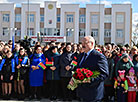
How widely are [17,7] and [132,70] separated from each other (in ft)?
168

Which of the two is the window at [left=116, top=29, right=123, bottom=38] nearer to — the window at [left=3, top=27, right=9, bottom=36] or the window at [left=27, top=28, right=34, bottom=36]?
the window at [left=27, top=28, right=34, bottom=36]

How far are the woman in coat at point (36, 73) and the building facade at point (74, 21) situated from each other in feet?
149

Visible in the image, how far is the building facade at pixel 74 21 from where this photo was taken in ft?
178

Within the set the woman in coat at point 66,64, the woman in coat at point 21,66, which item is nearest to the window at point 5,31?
the woman in coat at point 21,66

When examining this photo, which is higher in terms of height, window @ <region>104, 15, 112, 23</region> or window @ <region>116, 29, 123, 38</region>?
window @ <region>104, 15, 112, 23</region>

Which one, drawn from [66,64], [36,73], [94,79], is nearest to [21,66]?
[36,73]

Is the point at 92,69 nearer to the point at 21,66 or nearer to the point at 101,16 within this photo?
the point at 21,66

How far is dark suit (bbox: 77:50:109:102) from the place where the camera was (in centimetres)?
443

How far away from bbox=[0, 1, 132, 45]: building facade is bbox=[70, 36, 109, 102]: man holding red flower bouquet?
163ft

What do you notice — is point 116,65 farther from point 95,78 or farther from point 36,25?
point 36,25

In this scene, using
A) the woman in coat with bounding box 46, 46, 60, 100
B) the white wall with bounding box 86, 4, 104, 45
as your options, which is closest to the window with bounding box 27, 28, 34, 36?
the white wall with bounding box 86, 4, 104, 45

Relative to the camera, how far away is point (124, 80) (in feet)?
25.6

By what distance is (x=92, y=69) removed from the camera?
4496mm

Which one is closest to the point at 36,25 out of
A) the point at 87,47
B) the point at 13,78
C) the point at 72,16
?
the point at 72,16
